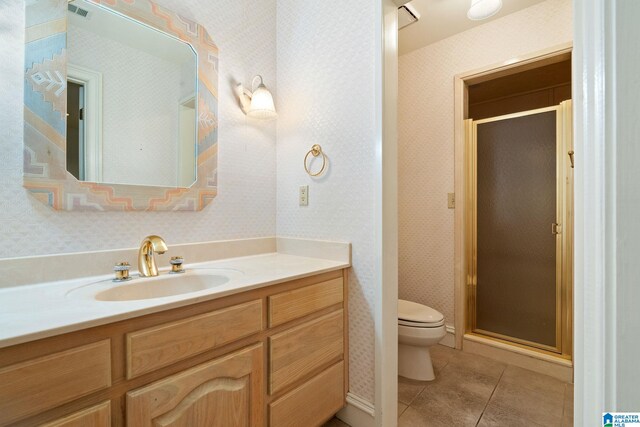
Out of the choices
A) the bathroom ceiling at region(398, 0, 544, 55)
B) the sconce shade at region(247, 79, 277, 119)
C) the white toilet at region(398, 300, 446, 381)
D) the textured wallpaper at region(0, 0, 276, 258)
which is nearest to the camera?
the textured wallpaper at region(0, 0, 276, 258)

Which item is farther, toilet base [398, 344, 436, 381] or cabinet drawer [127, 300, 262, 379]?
toilet base [398, 344, 436, 381]

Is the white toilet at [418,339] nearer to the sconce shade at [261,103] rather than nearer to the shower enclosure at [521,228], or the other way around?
the shower enclosure at [521,228]

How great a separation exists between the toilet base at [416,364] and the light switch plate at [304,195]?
3.80 feet

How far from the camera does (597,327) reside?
463 millimetres

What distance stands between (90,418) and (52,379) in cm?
14

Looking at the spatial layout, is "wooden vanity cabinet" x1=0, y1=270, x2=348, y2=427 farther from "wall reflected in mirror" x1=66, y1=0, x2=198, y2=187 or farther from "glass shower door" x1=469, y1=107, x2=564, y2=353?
"glass shower door" x1=469, y1=107, x2=564, y2=353

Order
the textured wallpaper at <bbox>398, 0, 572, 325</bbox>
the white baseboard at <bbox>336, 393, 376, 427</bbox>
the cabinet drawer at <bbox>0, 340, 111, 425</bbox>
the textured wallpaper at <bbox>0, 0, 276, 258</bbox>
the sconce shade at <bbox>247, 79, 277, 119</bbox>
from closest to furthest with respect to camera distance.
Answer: the cabinet drawer at <bbox>0, 340, 111, 425</bbox> → the textured wallpaper at <bbox>0, 0, 276, 258</bbox> → the white baseboard at <bbox>336, 393, 376, 427</bbox> → the sconce shade at <bbox>247, 79, 277, 119</bbox> → the textured wallpaper at <bbox>398, 0, 572, 325</bbox>

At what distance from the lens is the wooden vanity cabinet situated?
622 millimetres

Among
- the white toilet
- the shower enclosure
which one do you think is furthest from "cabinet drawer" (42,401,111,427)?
the shower enclosure

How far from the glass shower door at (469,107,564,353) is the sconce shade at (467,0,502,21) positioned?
0.74 m

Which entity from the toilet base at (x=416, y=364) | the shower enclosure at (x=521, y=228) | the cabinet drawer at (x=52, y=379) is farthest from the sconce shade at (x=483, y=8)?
the cabinet drawer at (x=52, y=379)

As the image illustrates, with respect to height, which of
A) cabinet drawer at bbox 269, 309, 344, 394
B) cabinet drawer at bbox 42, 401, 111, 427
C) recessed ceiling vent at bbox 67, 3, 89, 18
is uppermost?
recessed ceiling vent at bbox 67, 3, 89, 18

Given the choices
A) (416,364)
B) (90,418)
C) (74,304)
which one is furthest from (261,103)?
(416,364)

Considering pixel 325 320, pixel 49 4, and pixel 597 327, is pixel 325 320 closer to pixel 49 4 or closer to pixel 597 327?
pixel 597 327
